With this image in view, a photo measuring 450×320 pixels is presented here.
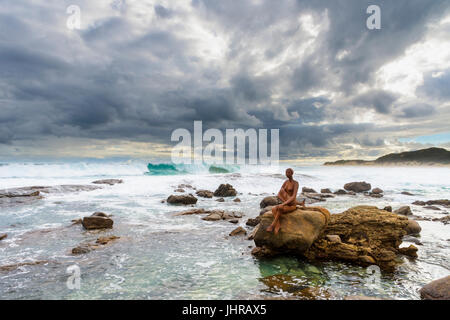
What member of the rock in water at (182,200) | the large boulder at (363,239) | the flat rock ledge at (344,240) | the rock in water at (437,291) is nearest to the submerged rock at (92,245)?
the flat rock ledge at (344,240)

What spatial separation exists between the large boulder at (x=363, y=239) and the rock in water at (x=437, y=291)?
5.31 ft

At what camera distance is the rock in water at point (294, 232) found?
730 centimetres

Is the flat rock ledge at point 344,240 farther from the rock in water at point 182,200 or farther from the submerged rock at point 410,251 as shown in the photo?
the rock in water at point 182,200

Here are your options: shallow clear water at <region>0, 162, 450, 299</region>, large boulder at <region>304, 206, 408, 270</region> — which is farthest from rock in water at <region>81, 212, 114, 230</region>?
large boulder at <region>304, 206, 408, 270</region>

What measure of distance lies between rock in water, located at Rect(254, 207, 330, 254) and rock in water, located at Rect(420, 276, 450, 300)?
2.74 m

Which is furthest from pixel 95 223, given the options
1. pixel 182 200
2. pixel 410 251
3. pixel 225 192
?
pixel 225 192

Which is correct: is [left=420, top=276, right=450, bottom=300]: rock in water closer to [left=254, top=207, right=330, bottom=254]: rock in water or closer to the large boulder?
the large boulder

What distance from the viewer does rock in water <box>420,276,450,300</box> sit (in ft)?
15.8

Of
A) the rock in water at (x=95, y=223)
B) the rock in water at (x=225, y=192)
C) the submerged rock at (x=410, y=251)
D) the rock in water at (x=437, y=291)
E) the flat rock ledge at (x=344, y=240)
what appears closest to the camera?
the rock in water at (x=437, y=291)

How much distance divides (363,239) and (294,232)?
255 centimetres

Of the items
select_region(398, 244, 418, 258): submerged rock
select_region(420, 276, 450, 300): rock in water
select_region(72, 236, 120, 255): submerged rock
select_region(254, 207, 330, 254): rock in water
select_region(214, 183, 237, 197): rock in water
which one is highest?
select_region(254, 207, 330, 254): rock in water

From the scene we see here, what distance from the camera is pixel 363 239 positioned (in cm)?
795

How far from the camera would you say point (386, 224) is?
8062 mm
